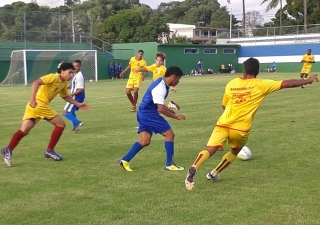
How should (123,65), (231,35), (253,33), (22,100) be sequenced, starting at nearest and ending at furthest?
1. (22,100)
2. (123,65)
3. (253,33)
4. (231,35)

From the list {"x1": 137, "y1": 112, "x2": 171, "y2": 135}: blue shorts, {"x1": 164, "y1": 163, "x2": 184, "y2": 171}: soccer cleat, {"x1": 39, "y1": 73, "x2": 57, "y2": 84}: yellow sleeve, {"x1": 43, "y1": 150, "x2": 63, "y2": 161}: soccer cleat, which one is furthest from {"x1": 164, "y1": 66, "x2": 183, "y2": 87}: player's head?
{"x1": 43, "y1": 150, "x2": 63, "y2": 161}: soccer cleat

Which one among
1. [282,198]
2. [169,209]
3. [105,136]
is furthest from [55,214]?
[105,136]

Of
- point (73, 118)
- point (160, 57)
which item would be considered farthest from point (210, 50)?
point (73, 118)

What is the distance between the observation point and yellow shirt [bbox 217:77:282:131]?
6352 millimetres

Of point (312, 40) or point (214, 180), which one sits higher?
Result: point (312, 40)

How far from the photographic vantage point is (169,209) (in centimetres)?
563

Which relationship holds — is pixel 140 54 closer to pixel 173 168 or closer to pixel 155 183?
pixel 173 168

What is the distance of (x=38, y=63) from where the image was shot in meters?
36.1

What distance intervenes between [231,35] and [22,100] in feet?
153

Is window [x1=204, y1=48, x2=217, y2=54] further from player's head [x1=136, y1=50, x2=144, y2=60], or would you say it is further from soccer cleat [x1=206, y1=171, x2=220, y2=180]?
soccer cleat [x1=206, y1=171, x2=220, y2=180]

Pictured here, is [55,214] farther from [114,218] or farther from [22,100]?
[22,100]

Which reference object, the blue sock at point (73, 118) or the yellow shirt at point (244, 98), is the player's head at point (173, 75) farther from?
the blue sock at point (73, 118)

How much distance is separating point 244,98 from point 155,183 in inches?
67.6

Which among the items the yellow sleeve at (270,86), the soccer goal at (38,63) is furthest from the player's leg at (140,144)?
the soccer goal at (38,63)
